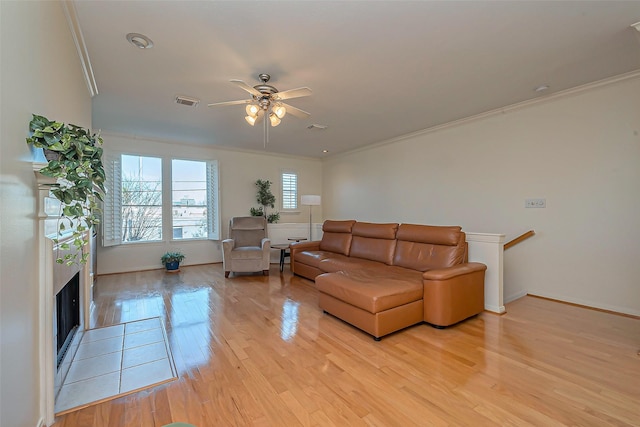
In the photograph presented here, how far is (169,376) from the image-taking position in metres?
2.04

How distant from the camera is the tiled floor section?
184cm

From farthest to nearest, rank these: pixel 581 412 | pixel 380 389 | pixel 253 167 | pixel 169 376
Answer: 1. pixel 253 167
2. pixel 169 376
3. pixel 380 389
4. pixel 581 412

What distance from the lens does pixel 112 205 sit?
200 inches

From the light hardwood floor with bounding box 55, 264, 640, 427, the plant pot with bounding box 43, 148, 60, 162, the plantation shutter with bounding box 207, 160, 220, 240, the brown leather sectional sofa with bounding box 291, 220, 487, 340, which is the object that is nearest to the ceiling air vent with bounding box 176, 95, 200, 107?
the plantation shutter with bounding box 207, 160, 220, 240

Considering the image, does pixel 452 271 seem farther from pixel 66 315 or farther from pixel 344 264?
pixel 66 315

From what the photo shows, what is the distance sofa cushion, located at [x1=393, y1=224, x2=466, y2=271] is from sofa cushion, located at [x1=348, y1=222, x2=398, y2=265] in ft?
0.36

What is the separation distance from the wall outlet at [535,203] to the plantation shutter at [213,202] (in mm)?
5483

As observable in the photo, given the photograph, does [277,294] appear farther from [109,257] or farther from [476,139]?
[476,139]

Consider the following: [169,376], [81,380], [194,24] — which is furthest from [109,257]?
[194,24]

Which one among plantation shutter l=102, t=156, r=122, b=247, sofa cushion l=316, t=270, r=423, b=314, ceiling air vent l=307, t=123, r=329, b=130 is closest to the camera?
sofa cushion l=316, t=270, r=423, b=314

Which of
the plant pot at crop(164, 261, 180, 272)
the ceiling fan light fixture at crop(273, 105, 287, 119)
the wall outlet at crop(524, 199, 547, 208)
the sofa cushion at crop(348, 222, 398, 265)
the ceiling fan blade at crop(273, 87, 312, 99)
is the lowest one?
the plant pot at crop(164, 261, 180, 272)

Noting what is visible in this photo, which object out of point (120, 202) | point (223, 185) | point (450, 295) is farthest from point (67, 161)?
point (223, 185)

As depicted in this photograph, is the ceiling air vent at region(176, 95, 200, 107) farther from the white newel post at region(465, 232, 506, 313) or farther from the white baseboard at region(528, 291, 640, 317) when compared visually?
the white baseboard at region(528, 291, 640, 317)

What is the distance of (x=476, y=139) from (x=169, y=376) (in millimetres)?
4932
